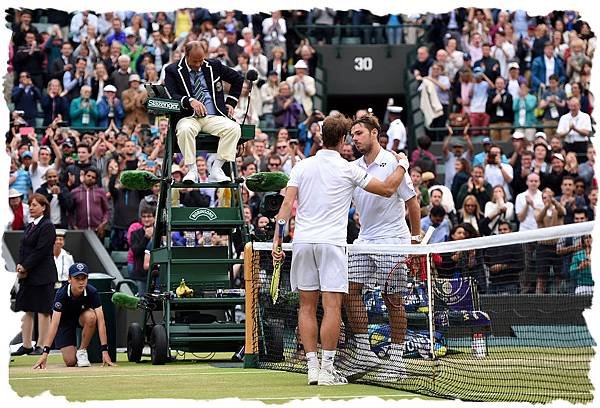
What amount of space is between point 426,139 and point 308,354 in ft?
44.8

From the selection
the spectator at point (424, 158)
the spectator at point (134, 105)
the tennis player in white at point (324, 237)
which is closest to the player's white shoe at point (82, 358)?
the tennis player in white at point (324, 237)

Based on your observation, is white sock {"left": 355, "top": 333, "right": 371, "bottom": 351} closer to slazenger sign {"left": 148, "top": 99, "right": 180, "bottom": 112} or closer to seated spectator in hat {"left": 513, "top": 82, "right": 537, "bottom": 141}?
slazenger sign {"left": 148, "top": 99, "right": 180, "bottom": 112}

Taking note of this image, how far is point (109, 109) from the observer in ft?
81.7

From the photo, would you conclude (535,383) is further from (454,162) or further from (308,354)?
(454,162)

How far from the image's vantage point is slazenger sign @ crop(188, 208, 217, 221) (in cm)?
1471

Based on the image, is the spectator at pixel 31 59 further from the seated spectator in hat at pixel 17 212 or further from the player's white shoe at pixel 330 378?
the player's white shoe at pixel 330 378

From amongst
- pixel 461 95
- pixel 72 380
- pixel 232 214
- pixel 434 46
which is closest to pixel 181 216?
pixel 232 214

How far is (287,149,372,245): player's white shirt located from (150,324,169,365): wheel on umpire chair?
3.70 meters

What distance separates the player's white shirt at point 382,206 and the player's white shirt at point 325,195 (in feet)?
2.62

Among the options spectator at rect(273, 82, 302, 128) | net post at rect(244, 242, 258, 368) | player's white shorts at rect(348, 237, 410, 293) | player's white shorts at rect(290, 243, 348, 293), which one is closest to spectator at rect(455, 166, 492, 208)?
spectator at rect(273, 82, 302, 128)

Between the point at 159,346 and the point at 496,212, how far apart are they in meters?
8.87

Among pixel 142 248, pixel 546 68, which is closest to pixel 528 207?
pixel 546 68

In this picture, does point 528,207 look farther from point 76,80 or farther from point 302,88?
point 76,80

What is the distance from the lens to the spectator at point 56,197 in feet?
69.9
